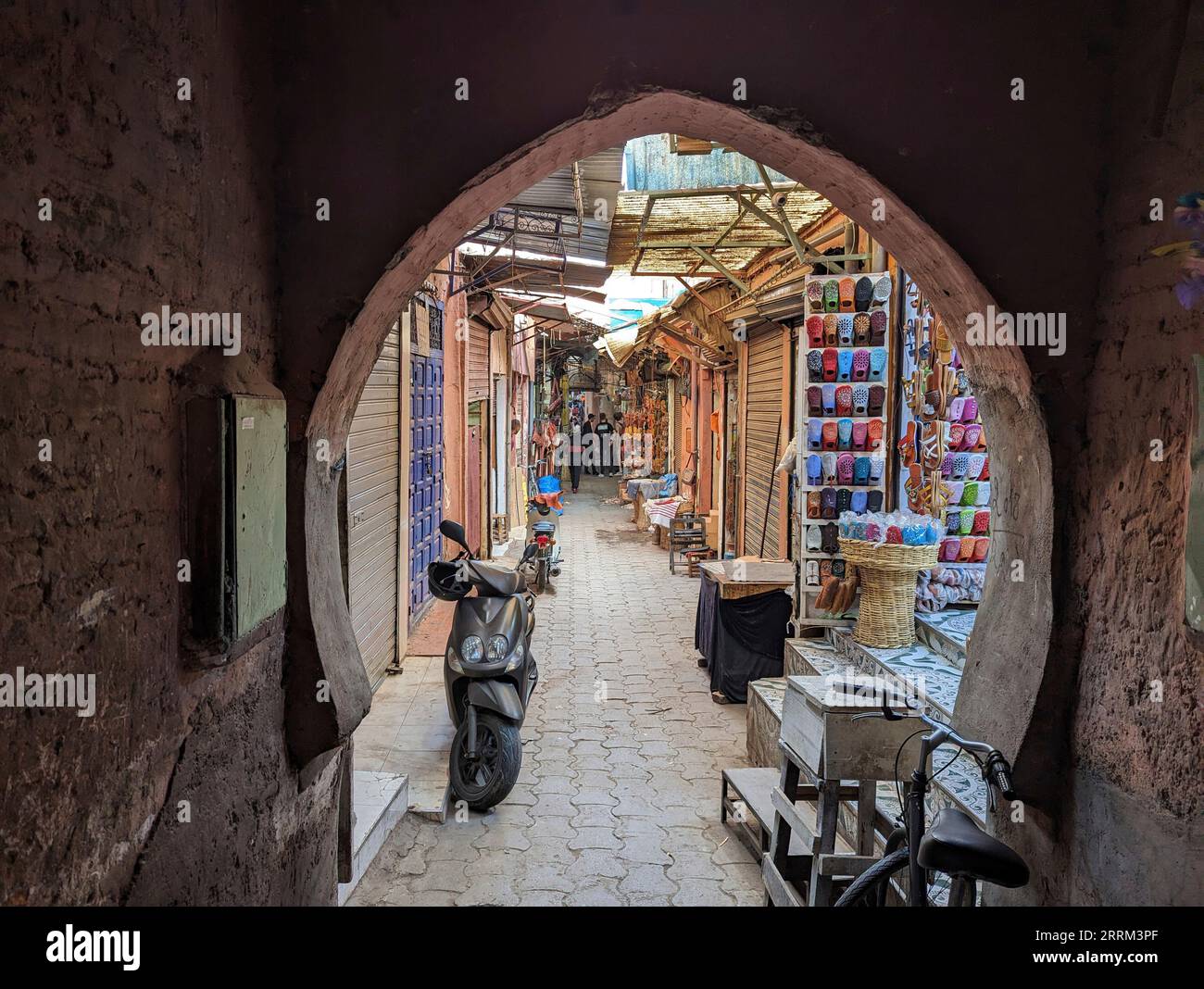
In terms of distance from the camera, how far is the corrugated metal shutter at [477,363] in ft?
40.5

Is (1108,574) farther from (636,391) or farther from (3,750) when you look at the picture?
(636,391)

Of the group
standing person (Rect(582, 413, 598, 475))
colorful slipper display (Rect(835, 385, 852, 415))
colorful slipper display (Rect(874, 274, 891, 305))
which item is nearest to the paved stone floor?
colorful slipper display (Rect(835, 385, 852, 415))

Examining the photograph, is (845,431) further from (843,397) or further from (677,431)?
(677,431)

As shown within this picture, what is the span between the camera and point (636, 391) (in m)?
34.2

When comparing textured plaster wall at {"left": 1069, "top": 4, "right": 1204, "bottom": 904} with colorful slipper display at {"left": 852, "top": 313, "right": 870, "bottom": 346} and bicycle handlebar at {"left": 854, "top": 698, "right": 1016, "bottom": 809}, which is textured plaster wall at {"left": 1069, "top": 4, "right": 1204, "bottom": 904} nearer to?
bicycle handlebar at {"left": 854, "top": 698, "right": 1016, "bottom": 809}

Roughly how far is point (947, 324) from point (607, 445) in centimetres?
3552

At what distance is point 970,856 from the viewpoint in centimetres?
237

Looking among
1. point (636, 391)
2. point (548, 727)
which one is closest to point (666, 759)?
point (548, 727)

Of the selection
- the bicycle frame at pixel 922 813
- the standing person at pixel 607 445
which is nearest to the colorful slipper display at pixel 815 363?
the bicycle frame at pixel 922 813

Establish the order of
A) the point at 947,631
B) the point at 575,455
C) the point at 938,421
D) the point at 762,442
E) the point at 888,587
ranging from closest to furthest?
the point at 947,631 < the point at 888,587 < the point at 938,421 < the point at 762,442 < the point at 575,455

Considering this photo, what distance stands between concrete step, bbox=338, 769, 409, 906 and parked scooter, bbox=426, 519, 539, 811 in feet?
1.13

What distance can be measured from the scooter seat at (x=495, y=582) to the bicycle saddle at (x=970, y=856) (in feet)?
12.3

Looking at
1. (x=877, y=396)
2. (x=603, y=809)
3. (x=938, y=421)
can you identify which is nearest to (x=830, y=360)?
(x=877, y=396)

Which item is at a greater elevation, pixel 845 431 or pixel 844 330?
pixel 844 330
